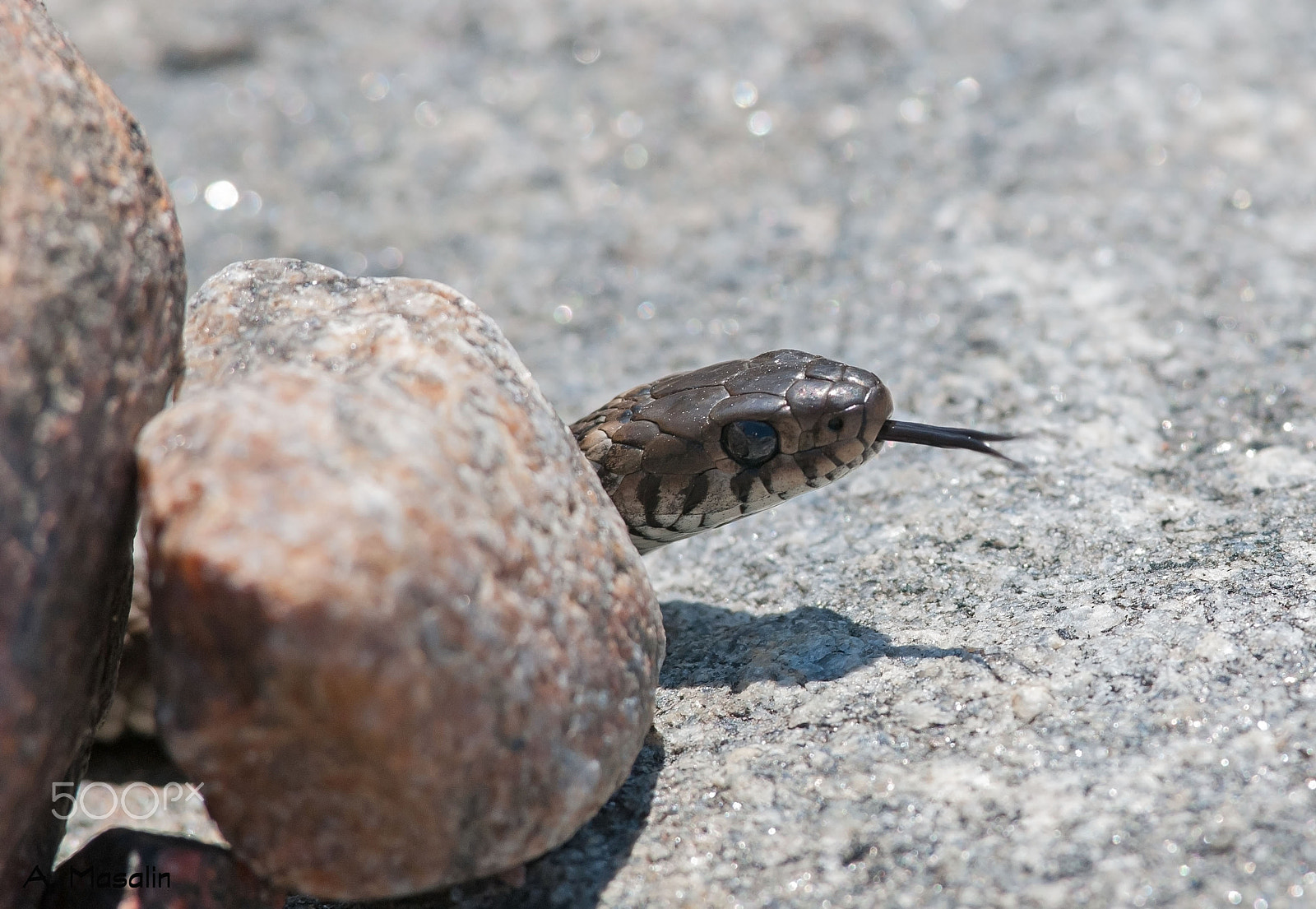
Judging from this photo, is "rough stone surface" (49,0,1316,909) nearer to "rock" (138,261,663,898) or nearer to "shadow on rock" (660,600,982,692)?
"shadow on rock" (660,600,982,692)

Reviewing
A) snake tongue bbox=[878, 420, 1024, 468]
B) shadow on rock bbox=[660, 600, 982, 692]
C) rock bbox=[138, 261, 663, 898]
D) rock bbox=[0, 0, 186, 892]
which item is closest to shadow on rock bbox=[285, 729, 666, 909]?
rock bbox=[138, 261, 663, 898]

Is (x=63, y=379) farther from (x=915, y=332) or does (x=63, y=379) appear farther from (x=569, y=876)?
(x=915, y=332)

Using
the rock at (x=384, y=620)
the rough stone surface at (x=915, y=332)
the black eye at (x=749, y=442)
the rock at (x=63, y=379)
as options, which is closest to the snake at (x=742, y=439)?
the black eye at (x=749, y=442)

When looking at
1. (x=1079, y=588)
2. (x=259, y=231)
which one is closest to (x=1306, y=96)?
(x=1079, y=588)

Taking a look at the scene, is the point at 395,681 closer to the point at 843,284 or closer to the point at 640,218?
the point at 843,284

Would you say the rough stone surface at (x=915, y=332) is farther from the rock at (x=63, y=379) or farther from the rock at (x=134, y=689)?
the rock at (x=134, y=689)

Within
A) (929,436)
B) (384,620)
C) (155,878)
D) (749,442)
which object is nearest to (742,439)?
(749,442)
